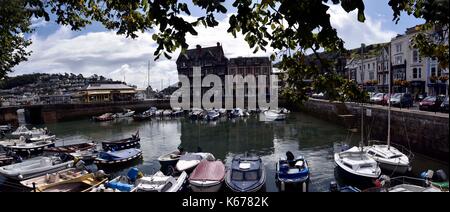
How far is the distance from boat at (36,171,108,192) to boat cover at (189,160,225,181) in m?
5.48

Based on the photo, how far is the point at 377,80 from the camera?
63531 mm

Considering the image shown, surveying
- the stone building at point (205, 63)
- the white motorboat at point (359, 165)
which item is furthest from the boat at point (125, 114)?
the white motorboat at point (359, 165)

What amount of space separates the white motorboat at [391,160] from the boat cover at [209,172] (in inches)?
407

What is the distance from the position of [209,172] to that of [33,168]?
13.3 metres

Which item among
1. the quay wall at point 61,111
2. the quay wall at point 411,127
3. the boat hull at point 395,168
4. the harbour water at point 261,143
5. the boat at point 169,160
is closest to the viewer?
the boat hull at point 395,168

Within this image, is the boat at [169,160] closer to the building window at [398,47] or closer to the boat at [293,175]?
the boat at [293,175]

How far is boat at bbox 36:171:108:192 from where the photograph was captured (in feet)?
59.1

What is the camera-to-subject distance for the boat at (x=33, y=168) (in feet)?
73.6

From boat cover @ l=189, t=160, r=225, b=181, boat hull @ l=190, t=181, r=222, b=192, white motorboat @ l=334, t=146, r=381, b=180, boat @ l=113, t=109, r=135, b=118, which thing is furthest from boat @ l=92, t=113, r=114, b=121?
white motorboat @ l=334, t=146, r=381, b=180

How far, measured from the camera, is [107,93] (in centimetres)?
9138

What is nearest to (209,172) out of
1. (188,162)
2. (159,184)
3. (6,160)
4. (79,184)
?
(159,184)
